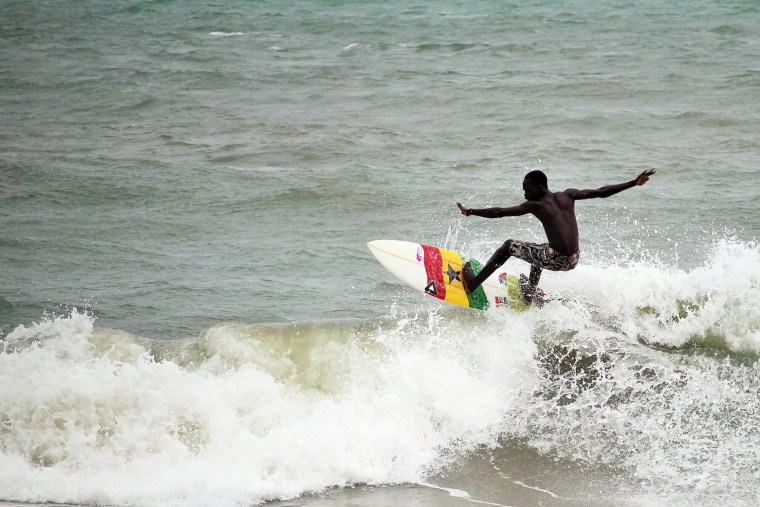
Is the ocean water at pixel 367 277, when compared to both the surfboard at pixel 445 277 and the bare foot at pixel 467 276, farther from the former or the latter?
the bare foot at pixel 467 276

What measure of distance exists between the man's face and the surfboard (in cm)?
125

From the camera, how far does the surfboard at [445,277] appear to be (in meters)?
8.69

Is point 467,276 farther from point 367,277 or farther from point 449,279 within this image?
point 367,277

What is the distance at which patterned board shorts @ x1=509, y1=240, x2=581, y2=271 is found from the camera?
789 cm

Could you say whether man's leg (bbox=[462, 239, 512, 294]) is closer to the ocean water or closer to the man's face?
the ocean water

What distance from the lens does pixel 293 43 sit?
2736 centimetres

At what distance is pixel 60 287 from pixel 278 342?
3.95 metres

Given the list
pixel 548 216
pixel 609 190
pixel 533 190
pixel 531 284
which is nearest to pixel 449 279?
pixel 531 284

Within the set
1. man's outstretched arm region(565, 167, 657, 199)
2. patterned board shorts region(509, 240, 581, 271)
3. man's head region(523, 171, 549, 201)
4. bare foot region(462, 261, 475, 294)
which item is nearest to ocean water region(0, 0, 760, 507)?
bare foot region(462, 261, 475, 294)

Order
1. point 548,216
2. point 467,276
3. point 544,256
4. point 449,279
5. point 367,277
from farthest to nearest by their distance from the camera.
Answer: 1. point 367,277
2. point 449,279
3. point 467,276
4. point 544,256
5. point 548,216

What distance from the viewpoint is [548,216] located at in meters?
7.69

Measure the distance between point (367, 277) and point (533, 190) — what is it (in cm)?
448

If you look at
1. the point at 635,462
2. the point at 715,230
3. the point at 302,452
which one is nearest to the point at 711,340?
the point at 635,462

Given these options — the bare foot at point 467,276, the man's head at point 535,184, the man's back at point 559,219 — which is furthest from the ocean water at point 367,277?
the man's head at point 535,184
